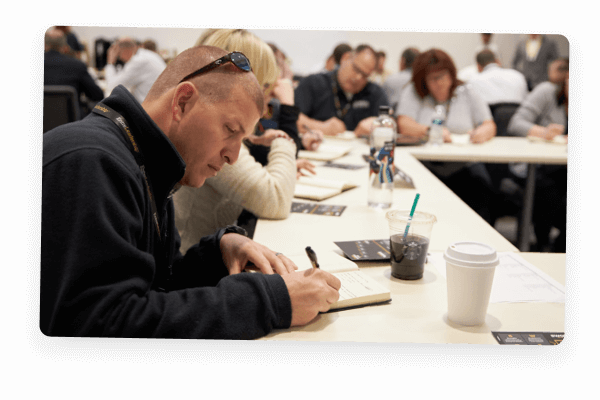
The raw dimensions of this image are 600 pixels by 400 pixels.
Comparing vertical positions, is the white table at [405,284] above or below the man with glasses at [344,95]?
below

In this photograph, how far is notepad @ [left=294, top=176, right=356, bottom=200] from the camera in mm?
1758

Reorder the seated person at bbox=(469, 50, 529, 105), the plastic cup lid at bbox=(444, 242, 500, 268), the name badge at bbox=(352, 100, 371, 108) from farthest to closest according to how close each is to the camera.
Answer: the seated person at bbox=(469, 50, 529, 105)
the name badge at bbox=(352, 100, 371, 108)
the plastic cup lid at bbox=(444, 242, 500, 268)

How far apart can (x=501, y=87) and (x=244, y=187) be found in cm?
323

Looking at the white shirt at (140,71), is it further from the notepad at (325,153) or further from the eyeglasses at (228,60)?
the eyeglasses at (228,60)

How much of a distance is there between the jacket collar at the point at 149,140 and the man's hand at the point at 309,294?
292 millimetres

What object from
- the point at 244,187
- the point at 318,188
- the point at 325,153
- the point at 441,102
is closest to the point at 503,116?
the point at 441,102

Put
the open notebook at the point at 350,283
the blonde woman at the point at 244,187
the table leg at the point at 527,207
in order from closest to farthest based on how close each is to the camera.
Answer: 1. the open notebook at the point at 350,283
2. the blonde woman at the point at 244,187
3. the table leg at the point at 527,207

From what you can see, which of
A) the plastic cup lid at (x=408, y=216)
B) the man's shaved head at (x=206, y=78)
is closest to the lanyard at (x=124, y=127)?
the man's shaved head at (x=206, y=78)

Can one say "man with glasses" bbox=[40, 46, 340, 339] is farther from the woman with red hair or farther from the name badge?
the name badge

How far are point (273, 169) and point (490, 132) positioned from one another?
2241mm

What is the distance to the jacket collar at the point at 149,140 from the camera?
85 centimetres

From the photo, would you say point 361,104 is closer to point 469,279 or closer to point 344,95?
point 344,95

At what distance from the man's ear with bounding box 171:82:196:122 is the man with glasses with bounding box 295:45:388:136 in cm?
265

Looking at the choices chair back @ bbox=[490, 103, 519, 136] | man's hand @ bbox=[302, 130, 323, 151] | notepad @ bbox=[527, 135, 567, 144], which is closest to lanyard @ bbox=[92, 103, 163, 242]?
man's hand @ bbox=[302, 130, 323, 151]
